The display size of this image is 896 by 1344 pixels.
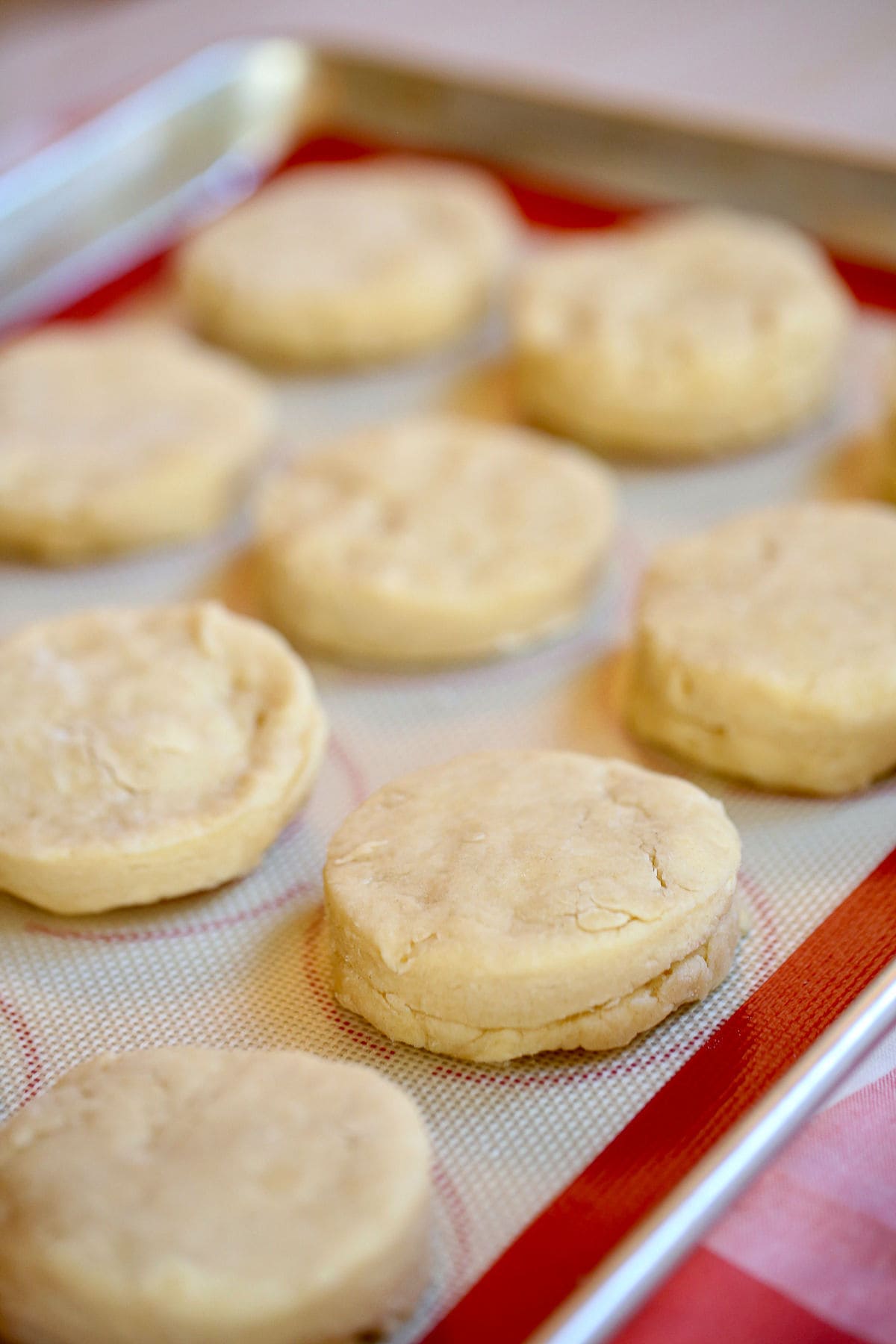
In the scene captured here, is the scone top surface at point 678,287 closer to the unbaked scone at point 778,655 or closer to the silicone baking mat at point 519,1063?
the silicone baking mat at point 519,1063


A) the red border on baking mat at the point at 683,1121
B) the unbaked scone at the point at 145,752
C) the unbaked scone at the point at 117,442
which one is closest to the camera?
the red border on baking mat at the point at 683,1121

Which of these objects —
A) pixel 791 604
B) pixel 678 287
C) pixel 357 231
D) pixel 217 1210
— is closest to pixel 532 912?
pixel 217 1210

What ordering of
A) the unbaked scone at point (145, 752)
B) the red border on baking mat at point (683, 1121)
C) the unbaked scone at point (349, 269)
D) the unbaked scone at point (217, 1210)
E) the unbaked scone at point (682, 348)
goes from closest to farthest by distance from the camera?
the unbaked scone at point (217, 1210) → the red border on baking mat at point (683, 1121) → the unbaked scone at point (145, 752) → the unbaked scone at point (682, 348) → the unbaked scone at point (349, 269)

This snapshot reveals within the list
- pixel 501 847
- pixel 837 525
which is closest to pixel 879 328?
pixel 837 525

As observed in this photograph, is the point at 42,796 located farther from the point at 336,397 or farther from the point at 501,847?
the point at 336,397

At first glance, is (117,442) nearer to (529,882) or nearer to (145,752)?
(145,752)

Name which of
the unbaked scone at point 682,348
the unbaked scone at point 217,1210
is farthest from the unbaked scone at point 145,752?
the unbaked scone at point 682,348
